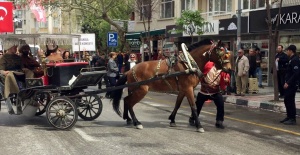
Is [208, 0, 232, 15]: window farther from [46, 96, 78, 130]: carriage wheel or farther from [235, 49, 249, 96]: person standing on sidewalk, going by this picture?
[46, 96, 78, 130]: carriage wheel

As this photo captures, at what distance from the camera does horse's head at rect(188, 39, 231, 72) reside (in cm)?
897

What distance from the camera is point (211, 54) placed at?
29.9ft

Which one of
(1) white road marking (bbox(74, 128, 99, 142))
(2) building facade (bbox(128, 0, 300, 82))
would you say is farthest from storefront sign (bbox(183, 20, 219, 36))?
(1) white road marking (bbox(74, 128, 99, 142))

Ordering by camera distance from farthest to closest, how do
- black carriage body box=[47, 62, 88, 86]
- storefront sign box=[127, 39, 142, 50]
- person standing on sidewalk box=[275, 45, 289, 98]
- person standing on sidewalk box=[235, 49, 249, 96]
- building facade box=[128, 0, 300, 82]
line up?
storefront sign box=[127, 39, 142, 50] → building facade box=[128, 0, 300, 82] → person standing on sidewalk box=[235, 49, 249, 96] → person standing on sidewalk box=[275, 45, 289, 98] → black carriage body box=[47, 62, 88, 86]

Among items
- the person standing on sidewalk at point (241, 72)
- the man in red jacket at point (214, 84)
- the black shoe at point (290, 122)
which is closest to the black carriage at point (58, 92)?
the man in red jacket at point (214, 84)

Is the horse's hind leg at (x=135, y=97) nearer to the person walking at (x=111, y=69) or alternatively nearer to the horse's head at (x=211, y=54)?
the horse's head at (x=211, y=54)

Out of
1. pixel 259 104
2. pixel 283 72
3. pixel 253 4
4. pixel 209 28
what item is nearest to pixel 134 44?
pixel 209 28

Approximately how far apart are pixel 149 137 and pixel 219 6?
19749mm

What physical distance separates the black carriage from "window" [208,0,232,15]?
17.5 m

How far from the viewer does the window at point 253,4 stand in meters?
22.4

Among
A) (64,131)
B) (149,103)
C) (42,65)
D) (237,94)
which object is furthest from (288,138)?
(237,94)

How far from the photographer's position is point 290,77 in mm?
10250

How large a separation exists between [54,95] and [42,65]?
2.67ft

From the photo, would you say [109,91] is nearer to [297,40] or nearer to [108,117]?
[108,117]
